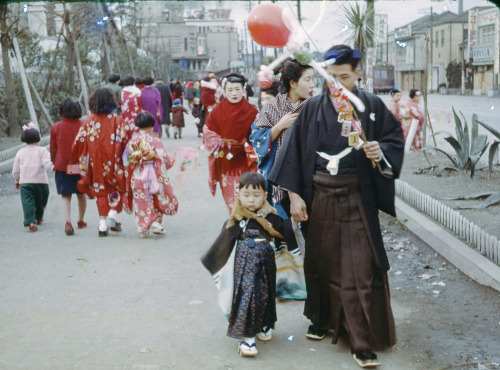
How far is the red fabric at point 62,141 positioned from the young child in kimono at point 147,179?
2.47ft

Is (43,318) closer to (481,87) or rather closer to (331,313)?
(331,313)

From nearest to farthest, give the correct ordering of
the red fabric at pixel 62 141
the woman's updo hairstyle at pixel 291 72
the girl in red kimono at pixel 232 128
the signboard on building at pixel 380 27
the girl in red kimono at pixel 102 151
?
1. the woman's updo hairstyle at pixel 291 72
2. the girl in red kimono at pixel 232 128
3. the girl in red kimono at pixel 102 151
4. the red fabric at pixel 62 141
5. the signboard on building at pixel 380 27

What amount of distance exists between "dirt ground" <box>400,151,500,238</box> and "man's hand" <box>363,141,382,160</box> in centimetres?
376

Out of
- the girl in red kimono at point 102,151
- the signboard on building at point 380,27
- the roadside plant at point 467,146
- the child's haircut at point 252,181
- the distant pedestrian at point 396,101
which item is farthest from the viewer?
the distant pedestrian at point 396,101

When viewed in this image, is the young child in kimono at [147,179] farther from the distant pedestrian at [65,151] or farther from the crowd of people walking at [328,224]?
the crowd of people walking at [328,224]

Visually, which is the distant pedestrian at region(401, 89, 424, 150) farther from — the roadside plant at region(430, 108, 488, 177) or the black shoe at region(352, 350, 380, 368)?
the black shoe at region(352, 350, 380, 368)

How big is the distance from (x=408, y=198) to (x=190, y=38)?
111 m

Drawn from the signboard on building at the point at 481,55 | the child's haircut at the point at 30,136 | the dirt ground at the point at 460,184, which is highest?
the signboard on building at the point at 481,55

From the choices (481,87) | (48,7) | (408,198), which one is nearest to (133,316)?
(408,198)

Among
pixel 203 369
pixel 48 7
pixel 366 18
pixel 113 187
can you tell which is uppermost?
pixel 48 7

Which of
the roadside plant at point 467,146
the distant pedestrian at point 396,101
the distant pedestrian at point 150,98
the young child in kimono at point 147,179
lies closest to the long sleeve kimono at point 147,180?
the young child in kimono at point 147,179

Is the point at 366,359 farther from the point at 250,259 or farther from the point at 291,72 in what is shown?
the point at 291,72

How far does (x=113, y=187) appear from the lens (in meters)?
8.70

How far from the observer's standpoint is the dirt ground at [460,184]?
8.36 metres
